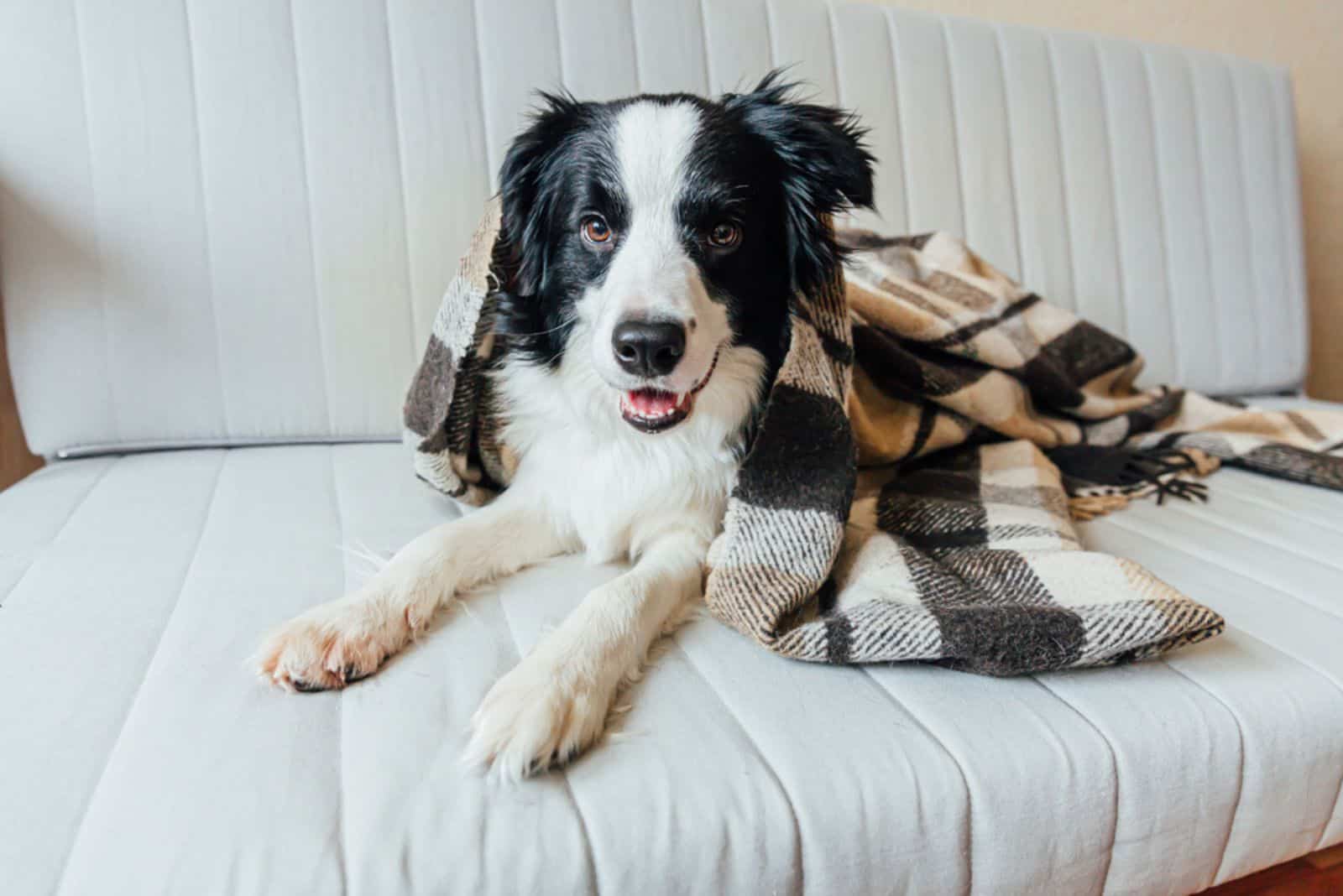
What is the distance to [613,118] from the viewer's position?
117cm

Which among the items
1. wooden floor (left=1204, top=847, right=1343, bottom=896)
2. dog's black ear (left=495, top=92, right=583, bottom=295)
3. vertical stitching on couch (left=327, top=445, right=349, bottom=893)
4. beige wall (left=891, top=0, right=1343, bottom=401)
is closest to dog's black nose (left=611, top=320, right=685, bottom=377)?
dog's black ear (left=495, top=92, right=583, bottom=295)

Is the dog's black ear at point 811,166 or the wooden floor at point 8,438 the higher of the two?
the dog's black ear at point 811,166

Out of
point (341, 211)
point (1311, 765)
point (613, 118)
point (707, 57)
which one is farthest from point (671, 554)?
point (707, 57)

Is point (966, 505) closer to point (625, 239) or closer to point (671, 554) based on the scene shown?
point (671, 554)

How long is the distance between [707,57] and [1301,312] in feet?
5.42

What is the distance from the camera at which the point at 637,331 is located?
0.98 meters

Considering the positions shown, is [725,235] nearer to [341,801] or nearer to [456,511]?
[456,511]

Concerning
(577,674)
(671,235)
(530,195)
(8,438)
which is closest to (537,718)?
(577,674)

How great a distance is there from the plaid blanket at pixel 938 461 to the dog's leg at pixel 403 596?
18cm

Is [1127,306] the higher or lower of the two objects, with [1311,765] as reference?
higher

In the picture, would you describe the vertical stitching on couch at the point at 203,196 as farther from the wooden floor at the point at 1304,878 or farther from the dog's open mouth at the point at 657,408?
the wooden floor at the point at 1304,878

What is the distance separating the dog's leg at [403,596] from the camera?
0.86 m

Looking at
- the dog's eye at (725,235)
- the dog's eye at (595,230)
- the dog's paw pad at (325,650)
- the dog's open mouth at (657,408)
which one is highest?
the dog's eye at (595,230)

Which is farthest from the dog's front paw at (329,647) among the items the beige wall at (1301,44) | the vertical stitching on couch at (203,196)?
the beige wall at (1301,44)
